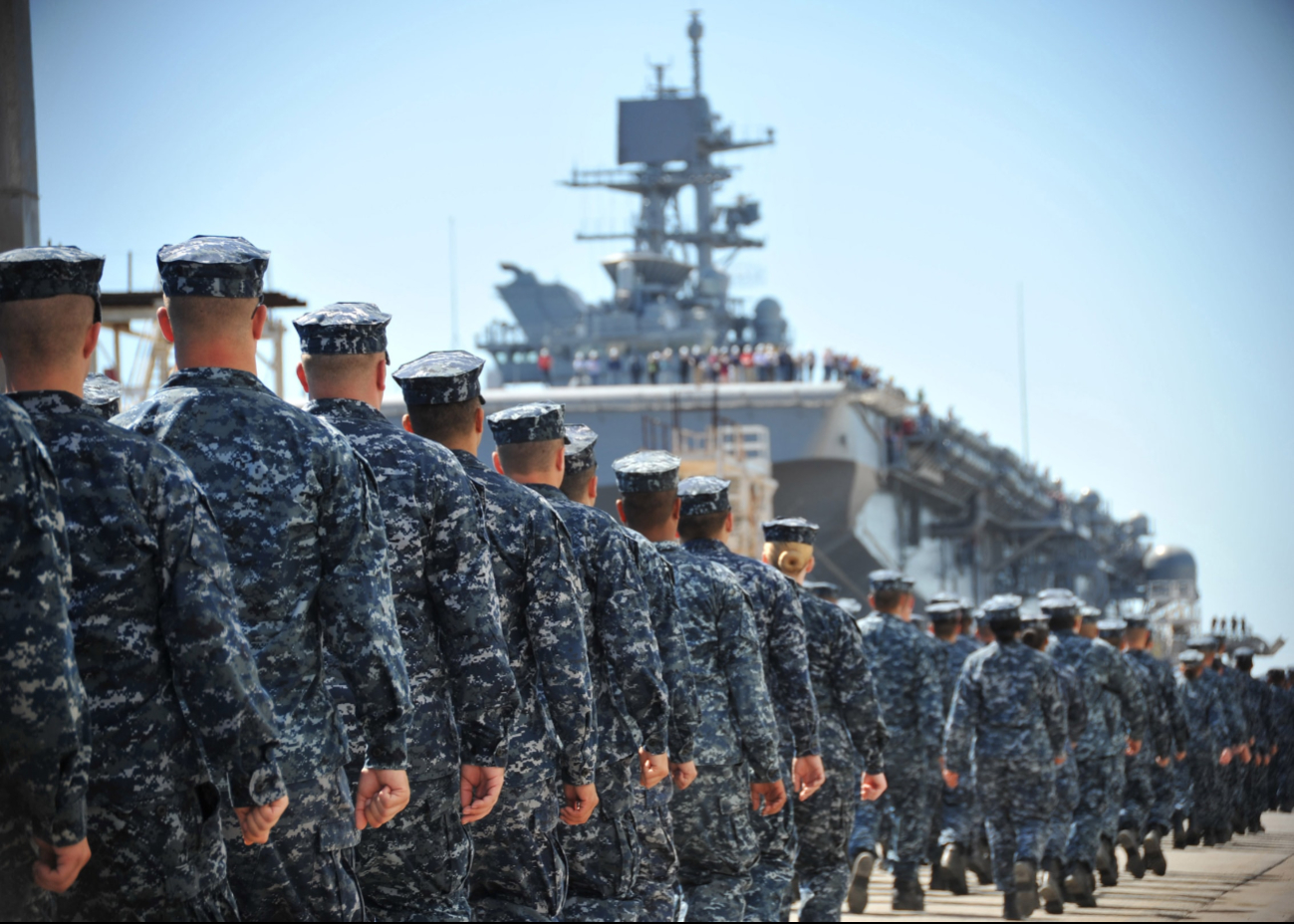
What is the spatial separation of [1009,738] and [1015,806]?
374 mm

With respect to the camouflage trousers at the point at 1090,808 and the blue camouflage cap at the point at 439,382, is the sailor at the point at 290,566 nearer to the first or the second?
the blue camouflage cap at the point at 439,382

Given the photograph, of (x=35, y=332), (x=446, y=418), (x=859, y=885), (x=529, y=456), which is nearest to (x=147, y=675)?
(x=35, y=332)

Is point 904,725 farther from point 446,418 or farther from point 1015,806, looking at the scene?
point 446,418

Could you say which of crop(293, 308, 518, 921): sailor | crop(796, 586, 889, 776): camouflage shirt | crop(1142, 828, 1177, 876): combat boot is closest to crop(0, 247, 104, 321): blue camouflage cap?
crop(293, 308, 518, 921): sailor

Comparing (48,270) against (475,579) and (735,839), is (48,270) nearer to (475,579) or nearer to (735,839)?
(475,579)

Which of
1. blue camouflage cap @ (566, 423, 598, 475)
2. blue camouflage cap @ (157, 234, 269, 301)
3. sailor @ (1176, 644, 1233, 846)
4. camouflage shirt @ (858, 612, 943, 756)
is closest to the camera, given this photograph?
blue camouflage cap @ (157, 234, 269, 301)

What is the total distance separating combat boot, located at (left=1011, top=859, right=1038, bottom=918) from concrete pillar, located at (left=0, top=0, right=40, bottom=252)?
604 centimetres

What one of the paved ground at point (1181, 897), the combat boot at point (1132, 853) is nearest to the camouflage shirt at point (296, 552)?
the paved ground at point (1181, 897)

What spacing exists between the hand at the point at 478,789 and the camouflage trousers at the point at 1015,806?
568 centimetres

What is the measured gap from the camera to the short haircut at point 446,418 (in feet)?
12.5

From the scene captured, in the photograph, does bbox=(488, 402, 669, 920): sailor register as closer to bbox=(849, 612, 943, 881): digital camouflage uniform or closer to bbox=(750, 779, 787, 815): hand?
bbox=(750, 779, 787, 815): hand

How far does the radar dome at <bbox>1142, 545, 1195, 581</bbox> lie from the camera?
164 feet

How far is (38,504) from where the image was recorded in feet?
7.48

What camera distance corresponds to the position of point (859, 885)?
27.7 ft
